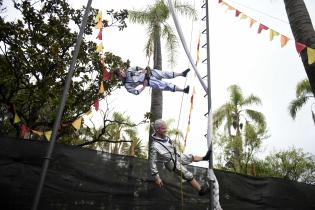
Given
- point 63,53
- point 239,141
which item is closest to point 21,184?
point 63,53

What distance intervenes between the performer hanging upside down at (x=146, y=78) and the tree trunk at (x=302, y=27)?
2634 millimetres

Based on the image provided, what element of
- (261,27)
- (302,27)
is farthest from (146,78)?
(302,27)

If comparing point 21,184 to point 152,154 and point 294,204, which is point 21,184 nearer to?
point 152,154

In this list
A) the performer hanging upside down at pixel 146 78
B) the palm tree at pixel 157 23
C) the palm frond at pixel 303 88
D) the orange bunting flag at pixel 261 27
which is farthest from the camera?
the palm frond at pixel 303 88

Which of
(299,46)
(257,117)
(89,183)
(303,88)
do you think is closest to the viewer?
(89,183)

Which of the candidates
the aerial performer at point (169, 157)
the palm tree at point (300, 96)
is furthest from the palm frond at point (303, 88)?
the aerial performer at point (169, 157)

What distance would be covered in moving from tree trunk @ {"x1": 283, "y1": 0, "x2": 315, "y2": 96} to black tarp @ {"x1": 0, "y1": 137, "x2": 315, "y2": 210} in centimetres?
290

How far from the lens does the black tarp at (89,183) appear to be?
14.9 ft

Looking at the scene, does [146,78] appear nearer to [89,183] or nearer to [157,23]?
[89,183]

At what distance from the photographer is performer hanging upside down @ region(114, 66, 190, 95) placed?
7.20 metres

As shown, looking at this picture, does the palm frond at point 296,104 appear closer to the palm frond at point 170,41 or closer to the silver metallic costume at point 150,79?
the palm frond at point 170,41

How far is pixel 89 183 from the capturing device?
4.98 m

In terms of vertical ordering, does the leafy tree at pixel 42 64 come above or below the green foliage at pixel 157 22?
below

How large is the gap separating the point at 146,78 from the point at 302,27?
12.1ft
